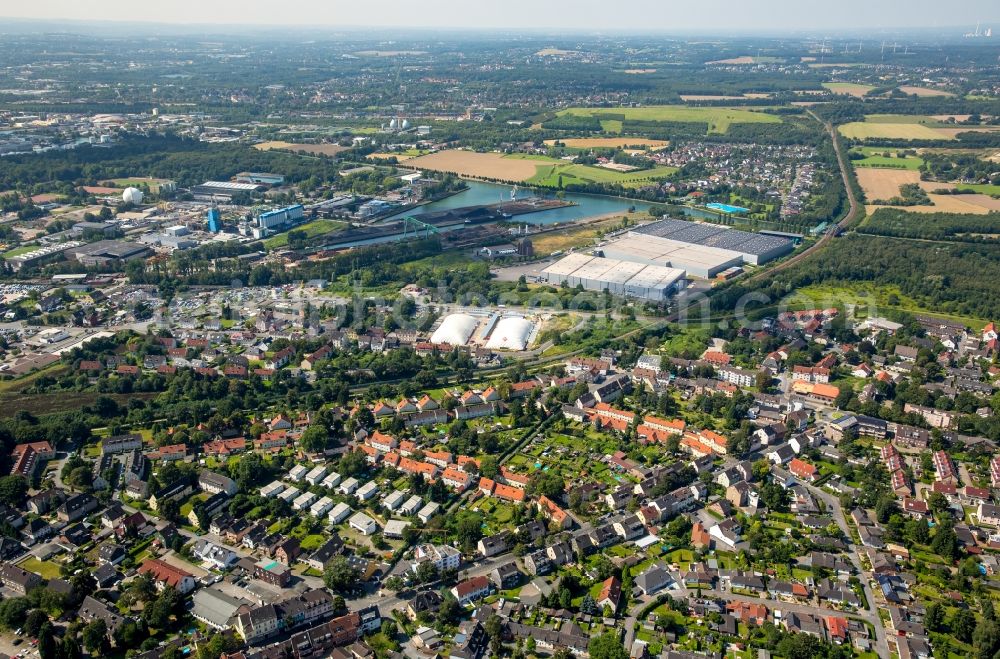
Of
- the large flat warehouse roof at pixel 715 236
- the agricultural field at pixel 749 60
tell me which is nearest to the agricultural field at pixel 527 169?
the large flat warehouse roof at pixel 715 236

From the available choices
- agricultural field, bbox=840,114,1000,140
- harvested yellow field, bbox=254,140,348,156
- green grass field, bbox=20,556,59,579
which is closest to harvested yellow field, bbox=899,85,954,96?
agricultural field, bbox=840,114,1000,140

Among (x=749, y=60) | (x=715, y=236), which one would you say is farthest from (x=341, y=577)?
(x=749, y=60)

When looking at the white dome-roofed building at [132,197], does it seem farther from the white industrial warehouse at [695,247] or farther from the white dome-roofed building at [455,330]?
the white industrial warehouse at [695,247]

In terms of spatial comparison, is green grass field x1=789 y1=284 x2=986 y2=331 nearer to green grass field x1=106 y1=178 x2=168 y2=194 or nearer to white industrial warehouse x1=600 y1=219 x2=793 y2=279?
white industrial warehouse x1=600 y1=219 x2=793 y2=279

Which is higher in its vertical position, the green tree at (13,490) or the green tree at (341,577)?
the green tree at (13,490)

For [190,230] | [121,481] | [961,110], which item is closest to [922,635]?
[121,481]

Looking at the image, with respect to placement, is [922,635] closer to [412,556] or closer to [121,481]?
[412,556]
